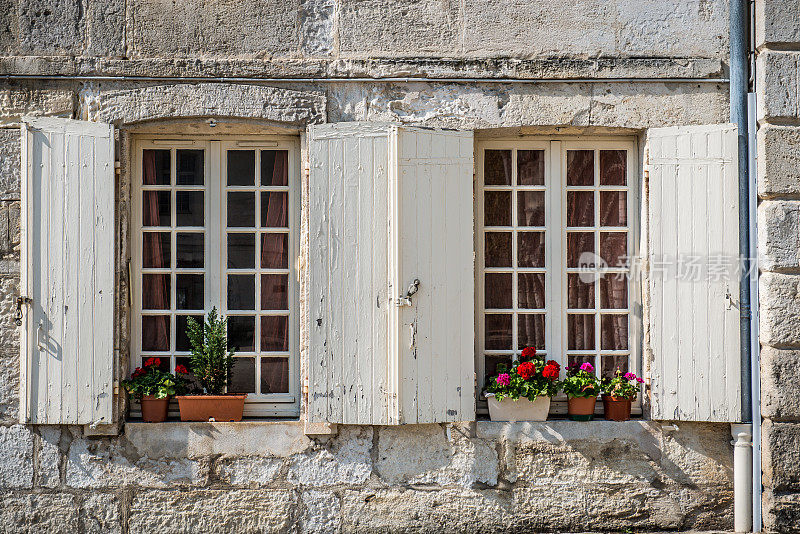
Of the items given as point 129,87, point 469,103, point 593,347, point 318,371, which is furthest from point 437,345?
point 129,87

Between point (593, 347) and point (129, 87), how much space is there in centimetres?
317

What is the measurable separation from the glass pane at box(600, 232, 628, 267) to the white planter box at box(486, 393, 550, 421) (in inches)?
37.2

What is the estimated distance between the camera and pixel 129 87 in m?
4.70

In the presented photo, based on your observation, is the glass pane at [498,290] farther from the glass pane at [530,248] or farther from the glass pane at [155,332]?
the glass pane at [155,332]

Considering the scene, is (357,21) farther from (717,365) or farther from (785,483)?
(785,483)

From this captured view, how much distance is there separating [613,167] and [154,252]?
9.33 ft

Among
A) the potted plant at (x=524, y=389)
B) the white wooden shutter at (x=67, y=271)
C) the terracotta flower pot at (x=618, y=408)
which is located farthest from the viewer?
the terracotta flower pot at (x=618, y=408)

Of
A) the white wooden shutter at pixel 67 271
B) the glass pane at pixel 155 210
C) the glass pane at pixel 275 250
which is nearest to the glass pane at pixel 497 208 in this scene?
the glass pane at pixel 275 250

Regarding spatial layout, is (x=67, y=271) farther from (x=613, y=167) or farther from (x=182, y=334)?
(x=613, y=167)

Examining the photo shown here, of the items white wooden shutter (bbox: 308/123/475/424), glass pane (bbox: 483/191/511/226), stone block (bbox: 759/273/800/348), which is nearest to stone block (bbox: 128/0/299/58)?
white wooden shutter (bbox: 308/123/475/424)

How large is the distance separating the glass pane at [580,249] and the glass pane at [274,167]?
5.83ft

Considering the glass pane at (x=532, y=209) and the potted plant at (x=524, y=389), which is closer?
the potted plant at (x=524, y=389)

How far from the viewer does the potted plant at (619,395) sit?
4.71 meters

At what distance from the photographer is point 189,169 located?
4.89 m
